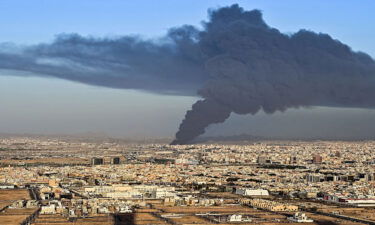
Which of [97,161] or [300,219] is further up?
[97,161]

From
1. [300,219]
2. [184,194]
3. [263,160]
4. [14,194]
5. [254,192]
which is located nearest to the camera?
[300,219]

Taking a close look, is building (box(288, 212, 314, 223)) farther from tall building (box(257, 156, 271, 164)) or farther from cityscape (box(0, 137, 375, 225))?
tall building (box(257, 156, 271, 164))

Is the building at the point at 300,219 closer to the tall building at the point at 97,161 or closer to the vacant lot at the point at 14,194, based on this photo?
the vacant lot at the point at 14,194

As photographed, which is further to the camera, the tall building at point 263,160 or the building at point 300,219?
the tall building at point 263,160

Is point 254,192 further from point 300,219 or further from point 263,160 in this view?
point 263,160

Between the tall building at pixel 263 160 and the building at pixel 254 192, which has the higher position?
the tall building at pixel 263 160

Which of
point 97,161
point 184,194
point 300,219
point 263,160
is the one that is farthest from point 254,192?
point 263,160

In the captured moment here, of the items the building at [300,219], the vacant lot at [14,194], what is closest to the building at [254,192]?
the vacant lot at [14,194]

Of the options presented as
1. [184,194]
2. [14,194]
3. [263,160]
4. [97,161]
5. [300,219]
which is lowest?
[14,194]

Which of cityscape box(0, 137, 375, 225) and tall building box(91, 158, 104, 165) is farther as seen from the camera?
tall building box(91, 158, 104, 165)

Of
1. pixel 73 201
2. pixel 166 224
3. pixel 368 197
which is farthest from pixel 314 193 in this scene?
pixel 166 224

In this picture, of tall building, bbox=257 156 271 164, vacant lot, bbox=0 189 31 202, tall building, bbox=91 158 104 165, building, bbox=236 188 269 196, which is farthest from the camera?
tall building, bbox=257 156 271 164

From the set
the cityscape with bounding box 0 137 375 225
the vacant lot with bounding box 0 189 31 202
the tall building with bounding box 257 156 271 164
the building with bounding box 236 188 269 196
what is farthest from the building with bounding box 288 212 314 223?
the tall building with bounding box 257 156 271 164

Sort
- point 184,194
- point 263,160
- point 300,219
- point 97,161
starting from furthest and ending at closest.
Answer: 1. point 263,160
2. point 97,161
3. point 184,194
4. point 300,219
